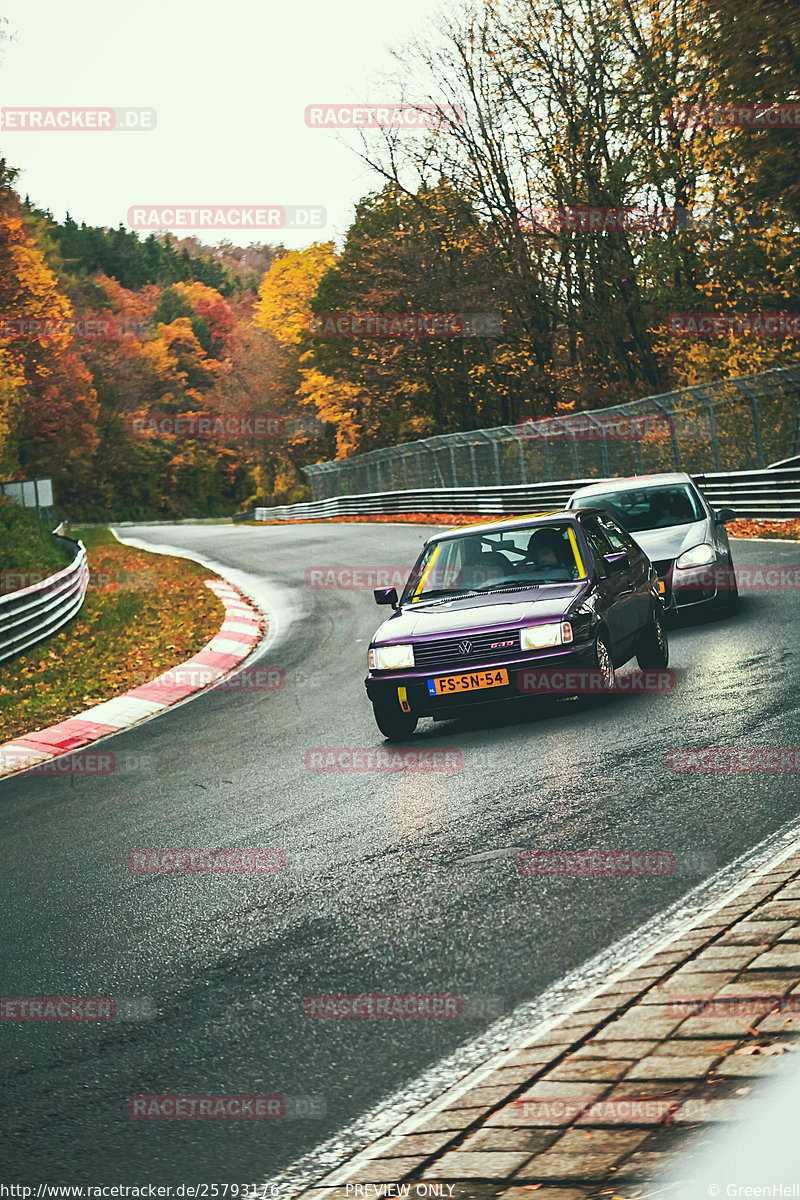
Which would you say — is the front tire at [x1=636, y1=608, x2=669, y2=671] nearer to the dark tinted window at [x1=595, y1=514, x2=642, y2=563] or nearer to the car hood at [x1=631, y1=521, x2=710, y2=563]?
the dark tinted window at [x1=595, y1=514, x2=642, y2=563]

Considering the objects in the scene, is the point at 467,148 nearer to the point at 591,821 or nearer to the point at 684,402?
the point at 684,402

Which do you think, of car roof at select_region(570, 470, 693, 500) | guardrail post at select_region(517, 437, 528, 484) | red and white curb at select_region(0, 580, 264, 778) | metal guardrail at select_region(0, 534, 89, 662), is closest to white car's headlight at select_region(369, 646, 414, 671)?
red and white curb at select_region(0, 580, 264, 778)

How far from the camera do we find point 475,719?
9852mm

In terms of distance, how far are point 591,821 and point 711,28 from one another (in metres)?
24.8

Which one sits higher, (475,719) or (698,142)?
(698,142)

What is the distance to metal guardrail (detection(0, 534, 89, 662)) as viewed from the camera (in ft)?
52.7

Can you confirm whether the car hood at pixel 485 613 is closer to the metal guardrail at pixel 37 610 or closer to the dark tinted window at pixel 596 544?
the dark tinted window at pixel 596 544

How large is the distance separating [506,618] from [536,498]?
2348 centimetres

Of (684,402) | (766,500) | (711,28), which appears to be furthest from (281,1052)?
(711,28)

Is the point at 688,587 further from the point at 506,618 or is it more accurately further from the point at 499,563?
the point at 506,618

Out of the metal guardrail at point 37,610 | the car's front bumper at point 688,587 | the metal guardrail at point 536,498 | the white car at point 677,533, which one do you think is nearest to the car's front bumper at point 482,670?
the white car at point 677,533

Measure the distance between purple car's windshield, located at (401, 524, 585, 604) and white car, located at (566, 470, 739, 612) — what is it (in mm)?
1814

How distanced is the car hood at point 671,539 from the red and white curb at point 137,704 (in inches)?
197

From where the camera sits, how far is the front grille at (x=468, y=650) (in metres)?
8.76
